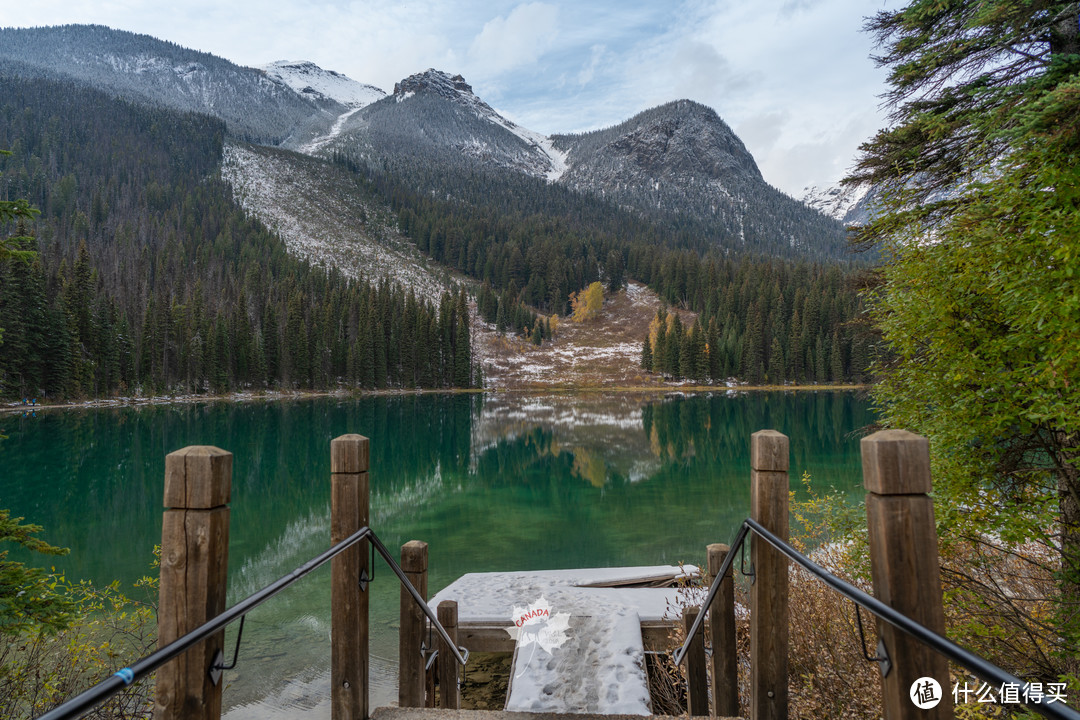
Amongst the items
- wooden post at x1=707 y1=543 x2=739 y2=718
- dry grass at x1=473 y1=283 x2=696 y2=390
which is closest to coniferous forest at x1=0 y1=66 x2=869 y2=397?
dry grass at x1=473 y1=283 x2=696 y2=390

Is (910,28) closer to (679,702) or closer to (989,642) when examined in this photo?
(989,642)

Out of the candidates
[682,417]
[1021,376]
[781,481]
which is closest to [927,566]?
[781,481]

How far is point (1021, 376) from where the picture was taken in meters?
4.98

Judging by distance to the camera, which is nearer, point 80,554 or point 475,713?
point 475,713

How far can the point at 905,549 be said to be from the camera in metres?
1.91

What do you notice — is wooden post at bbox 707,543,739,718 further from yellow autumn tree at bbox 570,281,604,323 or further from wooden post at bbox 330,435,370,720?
yellow autumn tree at bbox 570,281,604,323

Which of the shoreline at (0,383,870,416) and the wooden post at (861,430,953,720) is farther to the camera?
the shoreline at (0,383,870,416)

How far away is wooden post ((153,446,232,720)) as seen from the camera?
2123 millimetres

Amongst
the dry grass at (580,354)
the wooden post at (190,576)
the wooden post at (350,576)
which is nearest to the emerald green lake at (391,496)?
the wooden post at (350,576)

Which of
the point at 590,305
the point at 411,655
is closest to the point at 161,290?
the point at 590,305

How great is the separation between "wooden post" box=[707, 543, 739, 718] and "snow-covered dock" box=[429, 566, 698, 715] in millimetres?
750

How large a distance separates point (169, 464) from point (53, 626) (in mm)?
4098

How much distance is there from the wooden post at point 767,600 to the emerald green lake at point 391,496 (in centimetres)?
616

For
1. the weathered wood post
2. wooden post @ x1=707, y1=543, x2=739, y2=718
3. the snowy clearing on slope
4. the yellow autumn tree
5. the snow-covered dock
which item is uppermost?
the snowy clearing on slope
